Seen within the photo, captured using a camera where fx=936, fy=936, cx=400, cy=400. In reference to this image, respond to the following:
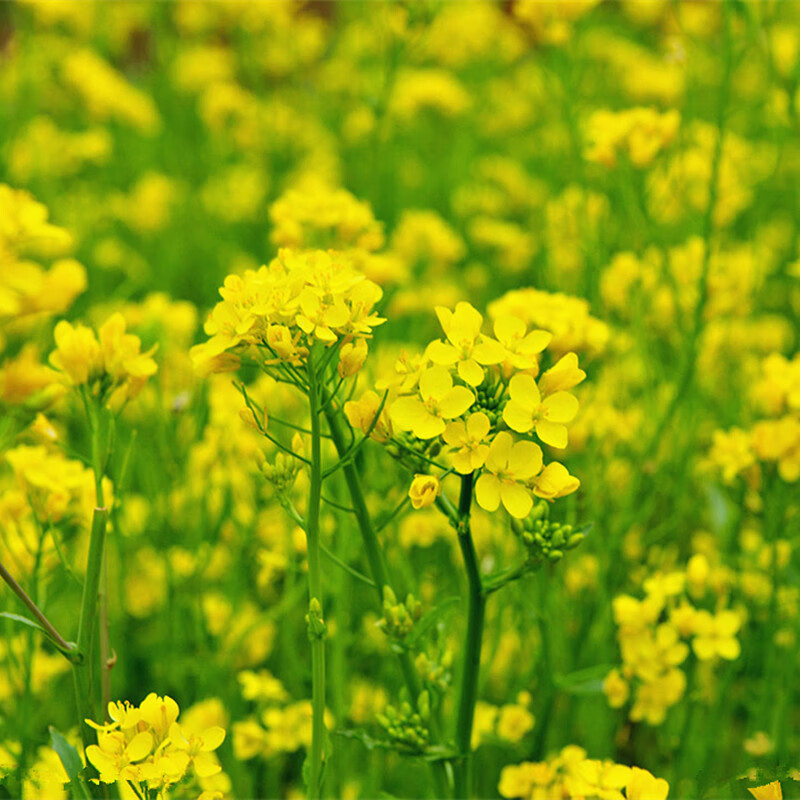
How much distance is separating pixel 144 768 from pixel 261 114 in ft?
13.0

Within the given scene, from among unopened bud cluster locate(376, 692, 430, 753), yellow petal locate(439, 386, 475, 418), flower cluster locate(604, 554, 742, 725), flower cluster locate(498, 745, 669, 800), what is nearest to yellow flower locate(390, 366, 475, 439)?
yellow petal locate(439, 386, 475, 418)

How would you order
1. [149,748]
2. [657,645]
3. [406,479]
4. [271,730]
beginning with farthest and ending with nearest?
[406,479], [271,730], [657,645], [149,748]

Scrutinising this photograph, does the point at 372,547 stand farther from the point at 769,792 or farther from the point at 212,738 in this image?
the point at 769,792

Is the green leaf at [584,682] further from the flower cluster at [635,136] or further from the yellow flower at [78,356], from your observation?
the flower cluster at [635,136]

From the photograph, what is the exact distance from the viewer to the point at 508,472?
1.05m

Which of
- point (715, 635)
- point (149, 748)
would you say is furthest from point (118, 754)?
point (715, 635)

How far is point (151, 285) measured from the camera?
12.1ft

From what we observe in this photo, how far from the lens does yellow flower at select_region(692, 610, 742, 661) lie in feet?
5.09

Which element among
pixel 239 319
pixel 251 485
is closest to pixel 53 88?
pixel 251 485

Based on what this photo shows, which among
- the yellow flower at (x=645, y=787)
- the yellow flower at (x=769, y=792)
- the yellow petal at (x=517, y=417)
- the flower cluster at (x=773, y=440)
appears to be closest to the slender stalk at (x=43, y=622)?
the yellow petal at (x=517, y=417)

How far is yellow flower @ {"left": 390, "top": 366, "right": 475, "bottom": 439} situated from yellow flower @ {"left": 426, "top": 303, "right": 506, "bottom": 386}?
0.02 meters

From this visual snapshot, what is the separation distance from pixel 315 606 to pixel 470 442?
0.26m

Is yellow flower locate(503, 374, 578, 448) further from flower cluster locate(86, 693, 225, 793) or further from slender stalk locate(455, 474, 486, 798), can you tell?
flower cluster locate(86, 693, 225, 793)

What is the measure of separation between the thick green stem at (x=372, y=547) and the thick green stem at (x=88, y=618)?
0.30 metres
